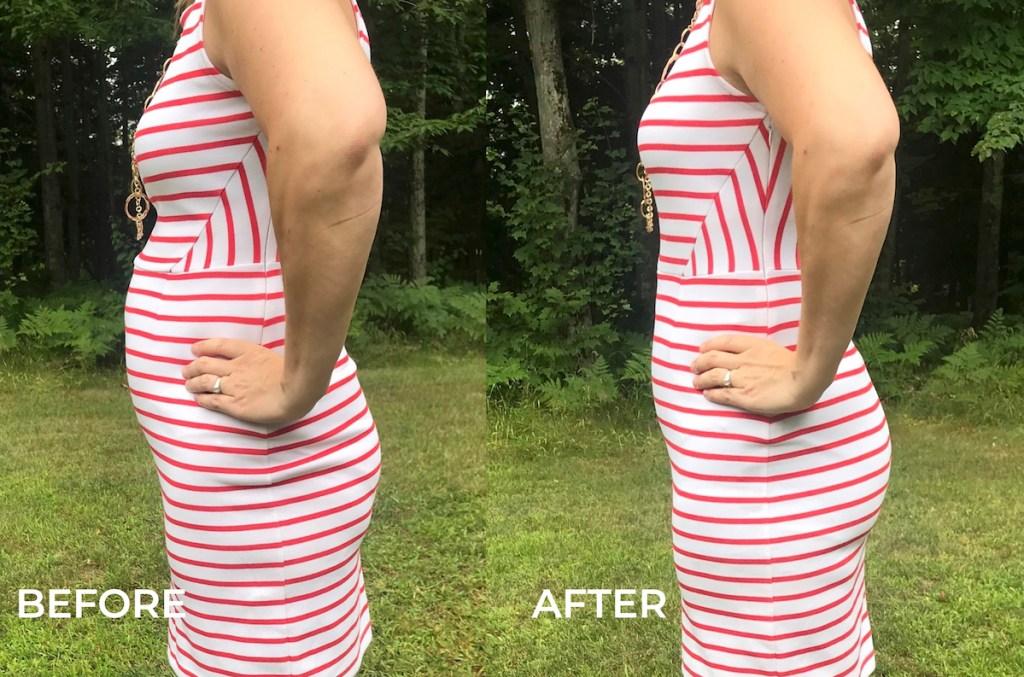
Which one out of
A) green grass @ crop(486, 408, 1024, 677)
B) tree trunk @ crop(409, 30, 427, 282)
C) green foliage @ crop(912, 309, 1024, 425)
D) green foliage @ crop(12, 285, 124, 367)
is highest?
tree trunk @ crop(409, 30, 427, 282)

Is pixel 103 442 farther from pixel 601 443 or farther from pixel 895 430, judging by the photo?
pixel 895 430

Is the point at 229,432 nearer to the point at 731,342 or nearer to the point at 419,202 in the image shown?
the point at 731,342

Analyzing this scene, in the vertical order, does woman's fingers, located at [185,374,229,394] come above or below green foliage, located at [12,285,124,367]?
above

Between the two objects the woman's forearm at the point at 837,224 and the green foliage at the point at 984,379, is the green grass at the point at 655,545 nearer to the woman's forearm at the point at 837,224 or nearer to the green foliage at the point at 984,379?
the green foliage at the point at 984,379

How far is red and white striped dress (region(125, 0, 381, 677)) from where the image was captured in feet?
2.10

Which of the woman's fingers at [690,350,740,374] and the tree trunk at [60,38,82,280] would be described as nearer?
the woman's fingers at [690,350,740,374]

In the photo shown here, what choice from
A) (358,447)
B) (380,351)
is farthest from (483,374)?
(358,447)

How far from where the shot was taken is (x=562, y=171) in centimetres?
238

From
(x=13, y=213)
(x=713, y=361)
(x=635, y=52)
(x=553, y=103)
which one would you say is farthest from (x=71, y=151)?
(x=713, y=361)

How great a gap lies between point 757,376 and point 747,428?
47 mm

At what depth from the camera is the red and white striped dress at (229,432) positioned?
64cm

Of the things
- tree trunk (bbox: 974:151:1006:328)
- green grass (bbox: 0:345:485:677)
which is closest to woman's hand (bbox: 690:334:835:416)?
green grass (bbox: 0:345:485:677)

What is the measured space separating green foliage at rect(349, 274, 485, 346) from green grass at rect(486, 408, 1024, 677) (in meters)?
0.28

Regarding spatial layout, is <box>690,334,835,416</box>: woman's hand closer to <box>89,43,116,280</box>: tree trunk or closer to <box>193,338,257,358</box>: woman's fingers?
<box>193,338,257,358</box>: woman's fingers
